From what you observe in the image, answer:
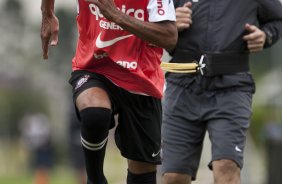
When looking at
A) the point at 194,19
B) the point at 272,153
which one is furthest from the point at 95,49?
the point at 272,153

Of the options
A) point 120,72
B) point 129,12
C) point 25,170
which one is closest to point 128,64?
point 120,72

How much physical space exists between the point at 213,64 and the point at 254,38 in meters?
0.39

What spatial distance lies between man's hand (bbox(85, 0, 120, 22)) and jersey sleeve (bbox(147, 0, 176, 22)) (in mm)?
369

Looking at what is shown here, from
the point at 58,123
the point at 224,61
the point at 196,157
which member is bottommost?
the point at 58,123

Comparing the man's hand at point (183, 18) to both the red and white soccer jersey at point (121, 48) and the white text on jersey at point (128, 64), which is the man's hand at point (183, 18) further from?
the white text on jersey at point (128, 64)

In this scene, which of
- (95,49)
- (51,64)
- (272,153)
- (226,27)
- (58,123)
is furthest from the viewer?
(51,64)

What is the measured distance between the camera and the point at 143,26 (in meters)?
8.09

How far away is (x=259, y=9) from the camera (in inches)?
364

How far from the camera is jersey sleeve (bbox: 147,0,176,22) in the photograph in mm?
8180

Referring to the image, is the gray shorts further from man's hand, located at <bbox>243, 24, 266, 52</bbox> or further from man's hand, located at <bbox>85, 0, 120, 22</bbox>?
man's hand, located at <bbox>85, 0, 120, 22</bbox>

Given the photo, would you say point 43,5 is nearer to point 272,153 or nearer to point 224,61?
point 224,61

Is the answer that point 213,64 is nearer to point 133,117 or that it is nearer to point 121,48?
point 133,117

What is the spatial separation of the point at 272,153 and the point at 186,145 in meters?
6.83

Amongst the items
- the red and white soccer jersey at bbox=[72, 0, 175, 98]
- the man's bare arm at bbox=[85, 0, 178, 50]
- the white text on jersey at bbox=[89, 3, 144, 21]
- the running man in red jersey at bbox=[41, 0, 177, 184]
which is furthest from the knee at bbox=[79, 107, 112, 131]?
the white text on jersey at bbox=[89, 3, 144, 21]
